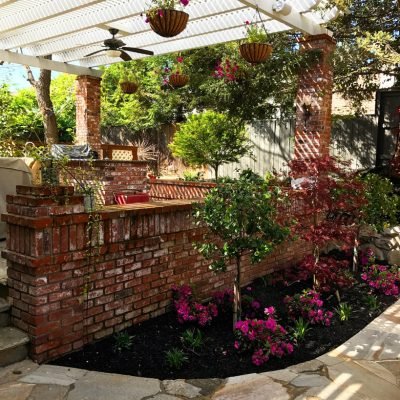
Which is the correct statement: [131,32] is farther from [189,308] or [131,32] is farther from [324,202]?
[189,308]

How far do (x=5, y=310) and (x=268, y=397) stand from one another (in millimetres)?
1820

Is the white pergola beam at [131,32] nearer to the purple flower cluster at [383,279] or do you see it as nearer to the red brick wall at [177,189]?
the red brick wall at [177,189]

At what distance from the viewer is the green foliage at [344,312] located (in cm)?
371

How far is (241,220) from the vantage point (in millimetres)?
3105

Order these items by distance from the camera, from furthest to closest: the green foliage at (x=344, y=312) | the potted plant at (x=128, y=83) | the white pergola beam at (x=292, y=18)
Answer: the potted plant at (x=128, y=83) → the white pergola beam at (x=292, y=18) → the green foliage at (x=344, y=312)

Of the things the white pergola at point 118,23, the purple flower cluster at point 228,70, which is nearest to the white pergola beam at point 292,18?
the white pergola at point 118,23

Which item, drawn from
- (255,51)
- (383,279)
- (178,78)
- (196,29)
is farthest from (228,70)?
(383,279)

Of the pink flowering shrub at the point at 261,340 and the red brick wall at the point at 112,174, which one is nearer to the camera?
the pink flowering shrub at the point at 261,340

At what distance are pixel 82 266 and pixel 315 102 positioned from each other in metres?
5.13

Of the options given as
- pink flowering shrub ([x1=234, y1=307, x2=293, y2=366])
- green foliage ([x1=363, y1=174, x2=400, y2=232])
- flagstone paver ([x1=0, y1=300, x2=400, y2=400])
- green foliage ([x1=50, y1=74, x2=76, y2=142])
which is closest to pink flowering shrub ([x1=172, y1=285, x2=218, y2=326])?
pink flowering shrub ([x1=234, y1=307, x2=293, y2=366])

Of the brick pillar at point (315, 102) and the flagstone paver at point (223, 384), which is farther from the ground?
the brick pillar at point (315, 102)

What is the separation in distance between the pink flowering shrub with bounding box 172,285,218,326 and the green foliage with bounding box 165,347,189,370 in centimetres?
55

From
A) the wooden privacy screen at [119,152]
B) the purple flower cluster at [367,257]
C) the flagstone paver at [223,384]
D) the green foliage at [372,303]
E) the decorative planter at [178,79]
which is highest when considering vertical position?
the decorative planter at [178,79]

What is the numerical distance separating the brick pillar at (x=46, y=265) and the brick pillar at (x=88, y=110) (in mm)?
6776
